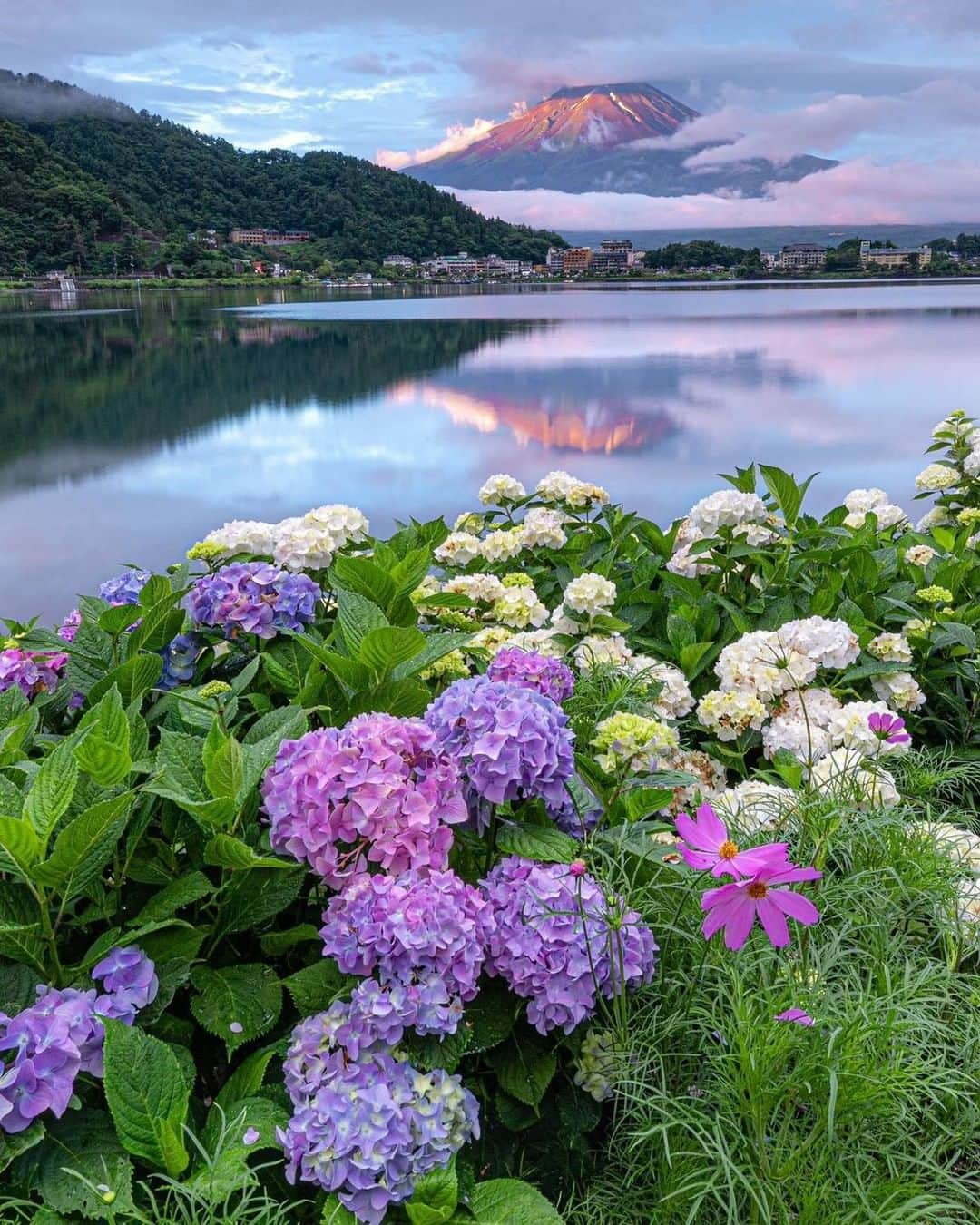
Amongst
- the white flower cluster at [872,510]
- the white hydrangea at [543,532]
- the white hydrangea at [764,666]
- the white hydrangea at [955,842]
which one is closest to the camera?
the white hydrangea at [955,842]

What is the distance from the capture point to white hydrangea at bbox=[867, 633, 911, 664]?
2578 millimetres

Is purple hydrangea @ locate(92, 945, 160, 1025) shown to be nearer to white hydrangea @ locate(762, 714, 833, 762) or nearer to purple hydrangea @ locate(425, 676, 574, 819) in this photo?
purple hydrangea @ locate(425, 676, 574, 819)

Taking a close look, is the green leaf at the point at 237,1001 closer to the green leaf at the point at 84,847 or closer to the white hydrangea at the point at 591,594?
the green leaf at the point at 84,847

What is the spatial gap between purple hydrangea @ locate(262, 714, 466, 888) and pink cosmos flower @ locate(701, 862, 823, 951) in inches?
14.6

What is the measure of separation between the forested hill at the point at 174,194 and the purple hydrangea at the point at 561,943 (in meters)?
39.6

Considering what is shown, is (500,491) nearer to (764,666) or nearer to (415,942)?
(764,666)

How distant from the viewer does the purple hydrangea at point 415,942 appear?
44.9 inches

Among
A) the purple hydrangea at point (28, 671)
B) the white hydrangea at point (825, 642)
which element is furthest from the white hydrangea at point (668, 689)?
the purple hydrangea at point (28, 671)

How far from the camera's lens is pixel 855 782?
179cm

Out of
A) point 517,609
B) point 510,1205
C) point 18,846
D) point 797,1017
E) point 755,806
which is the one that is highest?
point 18,846

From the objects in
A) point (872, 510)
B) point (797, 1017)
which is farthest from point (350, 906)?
point (872, 510)

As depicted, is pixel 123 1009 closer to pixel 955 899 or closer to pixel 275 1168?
pixel 275 1168

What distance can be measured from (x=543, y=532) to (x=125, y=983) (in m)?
2.32

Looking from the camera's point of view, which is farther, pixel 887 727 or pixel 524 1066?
pixel 887 727
